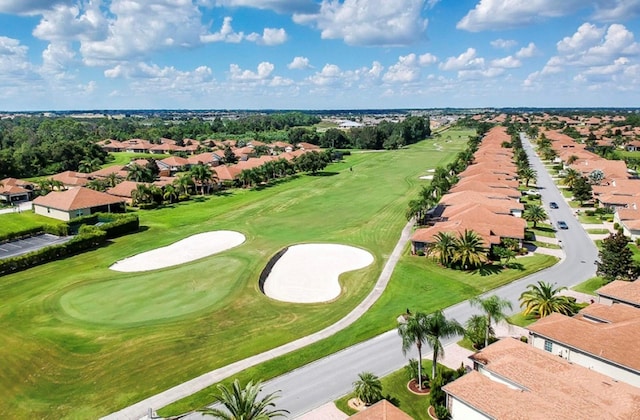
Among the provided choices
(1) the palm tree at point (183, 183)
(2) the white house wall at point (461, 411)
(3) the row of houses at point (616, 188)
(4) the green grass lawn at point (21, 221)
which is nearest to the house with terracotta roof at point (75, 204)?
(4) the green grass lawn at point (21, 221)

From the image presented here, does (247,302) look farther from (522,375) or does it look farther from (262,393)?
(522,375)

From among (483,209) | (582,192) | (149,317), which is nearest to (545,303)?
(483,209)

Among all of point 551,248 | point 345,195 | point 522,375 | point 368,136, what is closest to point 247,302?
point 522,375

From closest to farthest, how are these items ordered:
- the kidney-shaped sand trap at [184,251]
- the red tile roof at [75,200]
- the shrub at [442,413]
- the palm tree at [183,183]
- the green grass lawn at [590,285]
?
the shrub at [442,413] → the green grass lawn at [590,285] → the kidney-shaped sand trap at [184,251] → the red tile roof at [75,200] → the palm tree at [183,183]

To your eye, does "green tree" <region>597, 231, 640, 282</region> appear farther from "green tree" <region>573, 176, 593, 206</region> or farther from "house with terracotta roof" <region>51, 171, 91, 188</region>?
"house with terracotta roof" <region>51, 171, 91, 188</region>

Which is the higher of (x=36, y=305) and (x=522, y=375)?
(x=522, y=375)

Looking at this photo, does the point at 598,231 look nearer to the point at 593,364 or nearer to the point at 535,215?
the point at 535,215

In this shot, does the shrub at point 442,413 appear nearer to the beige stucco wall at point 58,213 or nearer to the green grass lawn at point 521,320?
the green grass lawn at point 521,320
